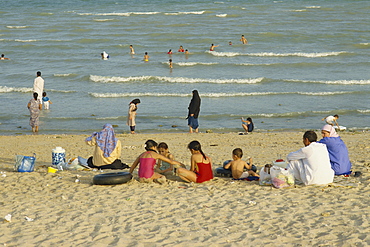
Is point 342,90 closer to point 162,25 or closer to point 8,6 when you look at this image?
point 162,25

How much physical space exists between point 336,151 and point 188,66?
60.2ft

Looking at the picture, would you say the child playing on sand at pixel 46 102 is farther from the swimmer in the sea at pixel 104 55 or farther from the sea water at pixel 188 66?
the swimmer in the sea at pixel 104 55

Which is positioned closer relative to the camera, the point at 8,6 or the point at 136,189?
the point at 136,189

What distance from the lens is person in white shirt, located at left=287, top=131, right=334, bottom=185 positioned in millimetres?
7641

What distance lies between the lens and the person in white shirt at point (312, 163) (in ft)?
25.1

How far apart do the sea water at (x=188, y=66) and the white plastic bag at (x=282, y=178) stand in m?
7.45

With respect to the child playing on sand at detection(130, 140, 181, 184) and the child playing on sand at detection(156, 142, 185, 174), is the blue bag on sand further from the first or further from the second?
the child playing on sand at detection(156, 142, 185, 174)

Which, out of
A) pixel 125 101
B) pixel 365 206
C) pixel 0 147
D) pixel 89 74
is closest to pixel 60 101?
pixel 125 101

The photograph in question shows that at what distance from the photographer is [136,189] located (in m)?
7.93

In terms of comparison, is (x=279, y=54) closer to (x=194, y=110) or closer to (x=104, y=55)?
(x=104, y=55)

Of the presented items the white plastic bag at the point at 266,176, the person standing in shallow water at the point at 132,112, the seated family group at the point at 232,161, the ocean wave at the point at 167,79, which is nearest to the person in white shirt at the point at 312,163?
the seated family group at the point at 232,161

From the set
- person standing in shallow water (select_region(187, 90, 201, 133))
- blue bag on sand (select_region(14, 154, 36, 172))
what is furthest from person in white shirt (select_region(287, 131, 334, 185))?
person standing in shallow water (select_region(187, 90, 201, 133))

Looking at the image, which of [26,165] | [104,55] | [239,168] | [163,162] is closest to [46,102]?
[26,165]

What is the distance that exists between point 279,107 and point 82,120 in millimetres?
6841
